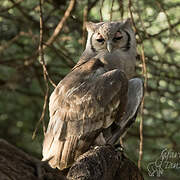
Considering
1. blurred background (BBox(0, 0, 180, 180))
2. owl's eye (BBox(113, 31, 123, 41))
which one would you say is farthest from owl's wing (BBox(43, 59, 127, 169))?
blurred background (BBox(0, 0, 180, 180))

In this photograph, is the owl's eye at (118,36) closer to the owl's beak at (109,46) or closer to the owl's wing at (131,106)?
the owl's beak at (109,46)

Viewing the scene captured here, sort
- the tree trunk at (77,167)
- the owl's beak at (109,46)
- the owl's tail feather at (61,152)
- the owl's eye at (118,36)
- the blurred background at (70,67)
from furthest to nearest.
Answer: the blurred background at (70,67), the owl's eye at (118,36), the owl's beak at (109,46), the owl's tail feather at (61,152), the tree trunk at (77,167)

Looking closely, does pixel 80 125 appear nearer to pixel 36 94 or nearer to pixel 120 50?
pixel 120 50

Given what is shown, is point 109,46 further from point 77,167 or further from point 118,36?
point 77,167

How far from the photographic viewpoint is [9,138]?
8.10 metres

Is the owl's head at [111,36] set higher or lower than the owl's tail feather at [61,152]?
higher

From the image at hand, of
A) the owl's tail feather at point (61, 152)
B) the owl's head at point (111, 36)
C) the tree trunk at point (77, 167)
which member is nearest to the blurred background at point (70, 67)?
the owl's head at point (111, 36)

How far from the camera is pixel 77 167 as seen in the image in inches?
124

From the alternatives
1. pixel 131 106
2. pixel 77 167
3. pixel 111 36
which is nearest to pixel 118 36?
pixel 111 36

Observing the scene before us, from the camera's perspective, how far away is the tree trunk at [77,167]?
7.62 feet

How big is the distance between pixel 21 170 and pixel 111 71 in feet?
7.92

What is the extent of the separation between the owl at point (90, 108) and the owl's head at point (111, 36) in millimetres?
32

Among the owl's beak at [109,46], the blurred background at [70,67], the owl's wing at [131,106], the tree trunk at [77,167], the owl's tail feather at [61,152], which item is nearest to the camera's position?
the tree trunk at [77,167]

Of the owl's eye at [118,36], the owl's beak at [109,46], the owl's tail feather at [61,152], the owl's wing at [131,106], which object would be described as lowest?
the owl's tail feather at [61,152]
